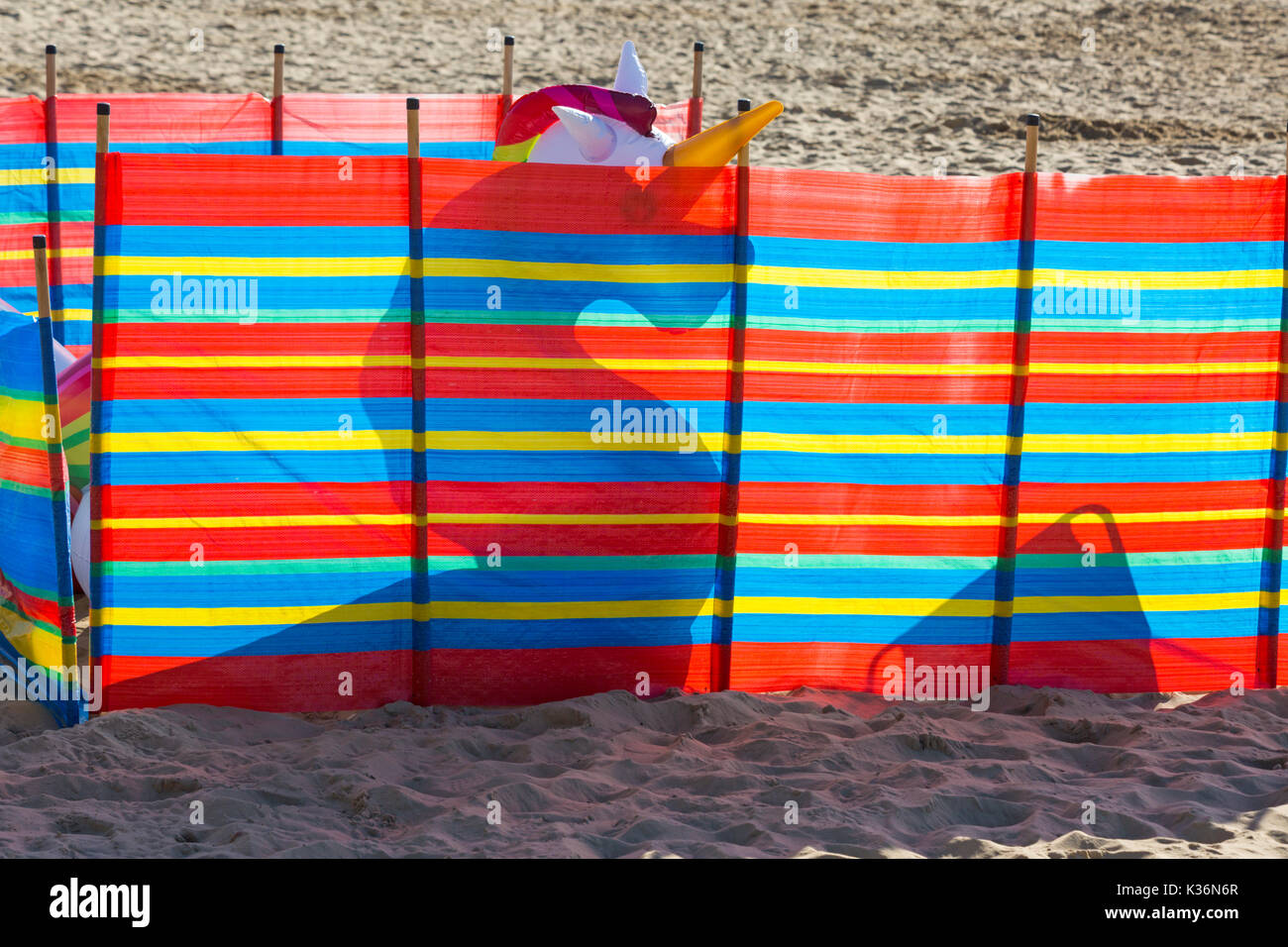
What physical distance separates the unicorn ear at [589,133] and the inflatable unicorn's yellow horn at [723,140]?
50 centimetres

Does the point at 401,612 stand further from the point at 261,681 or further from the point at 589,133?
the point at 589,133

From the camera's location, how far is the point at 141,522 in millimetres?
4555

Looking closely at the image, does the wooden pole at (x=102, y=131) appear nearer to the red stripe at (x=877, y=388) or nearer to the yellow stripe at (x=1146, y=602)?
the red stripe at (x=877, y=388)

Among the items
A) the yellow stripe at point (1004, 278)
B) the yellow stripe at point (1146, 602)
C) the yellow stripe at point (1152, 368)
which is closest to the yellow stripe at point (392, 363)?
the yellow stripe at point (1004, 278)

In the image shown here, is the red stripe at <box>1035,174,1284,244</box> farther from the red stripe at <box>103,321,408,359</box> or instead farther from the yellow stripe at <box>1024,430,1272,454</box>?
the red stripe at <box>103,321,408,359</box>

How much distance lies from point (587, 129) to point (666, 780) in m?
2.93

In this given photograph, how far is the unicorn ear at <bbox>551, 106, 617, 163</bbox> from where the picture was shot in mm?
5352

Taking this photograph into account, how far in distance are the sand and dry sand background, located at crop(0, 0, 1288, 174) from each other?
9.42m

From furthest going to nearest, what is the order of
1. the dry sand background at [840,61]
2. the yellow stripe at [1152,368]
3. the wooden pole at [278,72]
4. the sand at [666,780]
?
the dry sand background at [840,61], the wooden pole at [278,72], the yellow stripe at [1152,368], the sand at [666,780]

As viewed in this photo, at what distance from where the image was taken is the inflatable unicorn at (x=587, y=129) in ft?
17.8

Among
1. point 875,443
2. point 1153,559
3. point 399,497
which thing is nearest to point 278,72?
point 399,497

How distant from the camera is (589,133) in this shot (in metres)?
5.41

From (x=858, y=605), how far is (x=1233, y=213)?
7.71 feet
